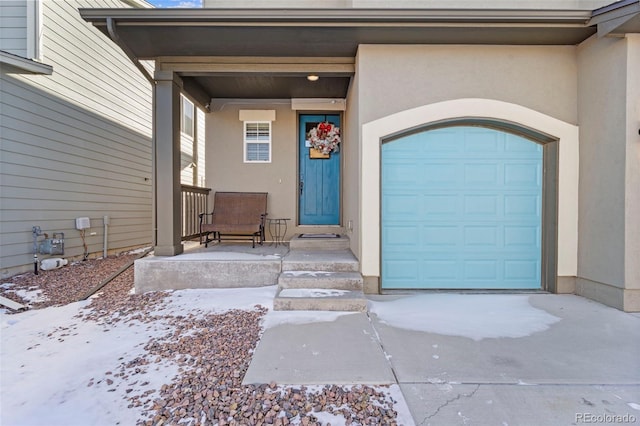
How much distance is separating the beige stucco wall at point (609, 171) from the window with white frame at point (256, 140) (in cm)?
483

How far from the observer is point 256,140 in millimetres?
6020

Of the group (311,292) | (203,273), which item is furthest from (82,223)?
(311,292)

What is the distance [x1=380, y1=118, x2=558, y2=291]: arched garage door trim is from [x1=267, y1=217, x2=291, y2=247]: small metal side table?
2467 mm

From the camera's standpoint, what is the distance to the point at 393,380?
1.99 m

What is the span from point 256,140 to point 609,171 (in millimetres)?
5245

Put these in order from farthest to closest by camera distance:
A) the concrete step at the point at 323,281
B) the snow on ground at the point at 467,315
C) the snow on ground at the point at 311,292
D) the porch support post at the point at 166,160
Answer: the porch support post at the point at 166,160
the concrete step at the point at 323,281
the snow on ground at the point at 311,292
the snow on ground at the point at 467,315

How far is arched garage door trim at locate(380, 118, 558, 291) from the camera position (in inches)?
156

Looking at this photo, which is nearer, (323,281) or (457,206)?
(323,281)

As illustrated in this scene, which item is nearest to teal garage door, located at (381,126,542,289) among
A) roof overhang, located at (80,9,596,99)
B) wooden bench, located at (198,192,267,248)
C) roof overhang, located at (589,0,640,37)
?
roof overhang, located at (80,9,596,99)

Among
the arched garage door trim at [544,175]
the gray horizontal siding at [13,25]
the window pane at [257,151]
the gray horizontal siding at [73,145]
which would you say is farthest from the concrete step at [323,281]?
the gray horizontal siding at [13,25]

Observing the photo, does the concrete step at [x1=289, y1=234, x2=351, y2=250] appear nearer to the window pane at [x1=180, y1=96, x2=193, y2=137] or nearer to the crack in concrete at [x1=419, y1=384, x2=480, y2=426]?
the crack in concrete at [x1=419, y1=384, x2=480, y2=426]

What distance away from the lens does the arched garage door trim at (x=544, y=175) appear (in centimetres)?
396

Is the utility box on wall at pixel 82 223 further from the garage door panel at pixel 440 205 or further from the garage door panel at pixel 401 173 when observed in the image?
the garage door panel at pixel 440 205

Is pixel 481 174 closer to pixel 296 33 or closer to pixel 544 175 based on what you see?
pixel 544 175
